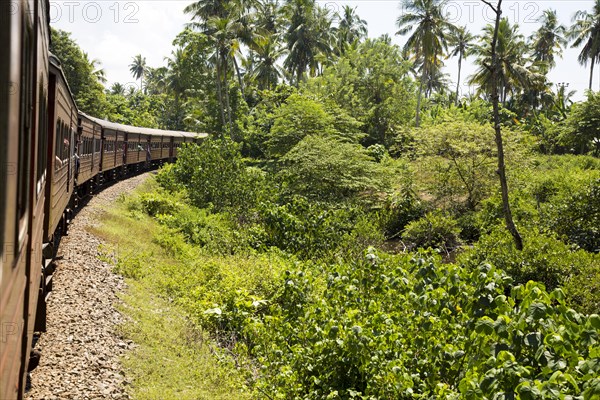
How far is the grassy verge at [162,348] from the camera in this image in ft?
22.0

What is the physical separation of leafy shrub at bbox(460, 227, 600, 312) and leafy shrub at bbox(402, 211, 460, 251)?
14.9ft

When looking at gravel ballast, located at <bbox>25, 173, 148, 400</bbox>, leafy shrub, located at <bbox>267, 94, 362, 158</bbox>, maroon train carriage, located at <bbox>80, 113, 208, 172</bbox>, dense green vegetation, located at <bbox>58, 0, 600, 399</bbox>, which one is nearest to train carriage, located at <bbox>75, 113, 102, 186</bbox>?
maroon train carriage, located at <bbox>80, 113, 208, 172</bbox>

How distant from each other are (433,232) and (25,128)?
1919 cm

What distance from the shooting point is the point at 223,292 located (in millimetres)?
10609

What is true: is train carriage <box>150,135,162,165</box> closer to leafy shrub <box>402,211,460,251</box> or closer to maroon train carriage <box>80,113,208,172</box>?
maroon train carriage <box>80,113,208,172</box>

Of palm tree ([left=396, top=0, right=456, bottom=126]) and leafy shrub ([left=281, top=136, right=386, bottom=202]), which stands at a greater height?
palm tree ([left=396, top=0, right=456, bottom=126])

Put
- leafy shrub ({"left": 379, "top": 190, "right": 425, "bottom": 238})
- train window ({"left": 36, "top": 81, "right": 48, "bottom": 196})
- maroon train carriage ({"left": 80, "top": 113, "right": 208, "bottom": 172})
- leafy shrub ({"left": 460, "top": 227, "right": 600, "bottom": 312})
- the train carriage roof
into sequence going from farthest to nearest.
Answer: leafy shrub ({"left": 379, "top": 190, "right": 425, "bottom": 238}) → maroon train carriage ({"left": 80, "top": 113, "right": 208, "bottom": 172}) → the train carriage roof → leafy shrub ({"left": 460, "top": 227, "right": 600, "bottom": 312}) → train window ({"left": 36, "top": 81, "right": 48, "bottom": 196})

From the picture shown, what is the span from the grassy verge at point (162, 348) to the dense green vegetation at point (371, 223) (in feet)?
0.26

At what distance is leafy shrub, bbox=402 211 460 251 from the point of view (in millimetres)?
20797

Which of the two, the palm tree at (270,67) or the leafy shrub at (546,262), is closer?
the leafy shrub at (546,262)

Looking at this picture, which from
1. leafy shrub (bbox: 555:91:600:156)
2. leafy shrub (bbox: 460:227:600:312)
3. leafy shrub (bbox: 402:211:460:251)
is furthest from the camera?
leafy shrub (bbox: 555:91:600:156)

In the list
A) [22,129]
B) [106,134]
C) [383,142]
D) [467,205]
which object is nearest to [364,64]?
[383,142]

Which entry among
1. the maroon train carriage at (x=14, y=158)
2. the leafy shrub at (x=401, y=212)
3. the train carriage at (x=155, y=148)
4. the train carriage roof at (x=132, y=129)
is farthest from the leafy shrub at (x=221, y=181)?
the maroon train carriage at (x=14, y=158)

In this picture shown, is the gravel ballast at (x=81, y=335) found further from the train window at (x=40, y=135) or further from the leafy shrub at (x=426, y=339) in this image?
the train window at (x=40, y=135)
